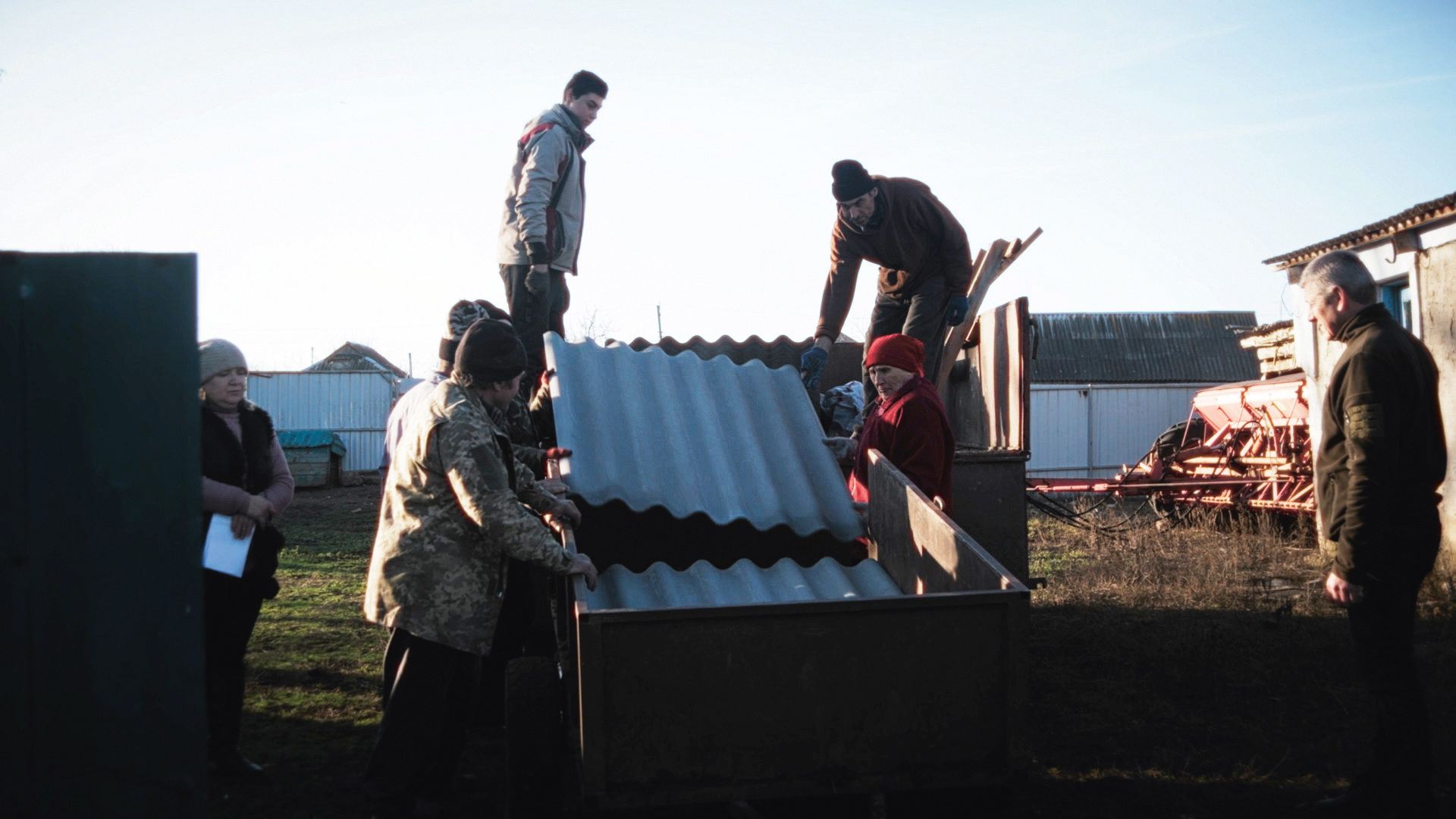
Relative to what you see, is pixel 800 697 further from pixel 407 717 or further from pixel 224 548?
pixel 224 548

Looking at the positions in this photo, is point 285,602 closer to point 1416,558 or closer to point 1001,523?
point 1001,523

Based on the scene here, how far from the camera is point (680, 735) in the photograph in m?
2.66

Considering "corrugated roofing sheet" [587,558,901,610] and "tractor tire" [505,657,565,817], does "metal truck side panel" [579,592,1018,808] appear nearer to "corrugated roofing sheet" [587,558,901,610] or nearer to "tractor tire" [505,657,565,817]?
"tractor tire" [505,657,565,817]

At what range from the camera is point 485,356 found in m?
3.40

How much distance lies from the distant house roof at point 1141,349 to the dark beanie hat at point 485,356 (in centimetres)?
3212

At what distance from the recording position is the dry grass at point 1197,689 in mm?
3938

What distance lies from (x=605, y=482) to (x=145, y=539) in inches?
77.4

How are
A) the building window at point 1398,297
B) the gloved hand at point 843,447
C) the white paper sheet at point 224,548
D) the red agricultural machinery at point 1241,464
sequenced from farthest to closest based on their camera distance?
the red agricultural machinery at point 1241,464 → the building window at point 1398,297 → the gloved hand at point 843,447 → the white paper sheet at point 224,548

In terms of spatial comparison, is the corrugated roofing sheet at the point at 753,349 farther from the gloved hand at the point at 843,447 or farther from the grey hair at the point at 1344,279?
the grey hair at the point at 1344,279

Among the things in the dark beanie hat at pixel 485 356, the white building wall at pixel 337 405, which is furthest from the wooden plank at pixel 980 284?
the white building wall at pixel 337 405

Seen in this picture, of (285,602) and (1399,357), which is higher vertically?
(1399,357)

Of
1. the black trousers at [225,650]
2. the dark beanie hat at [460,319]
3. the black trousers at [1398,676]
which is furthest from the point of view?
the dark beanie hat at [460,319]

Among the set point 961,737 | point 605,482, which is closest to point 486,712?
point 605,482

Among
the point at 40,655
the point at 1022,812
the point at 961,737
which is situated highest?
the point at 40,655
